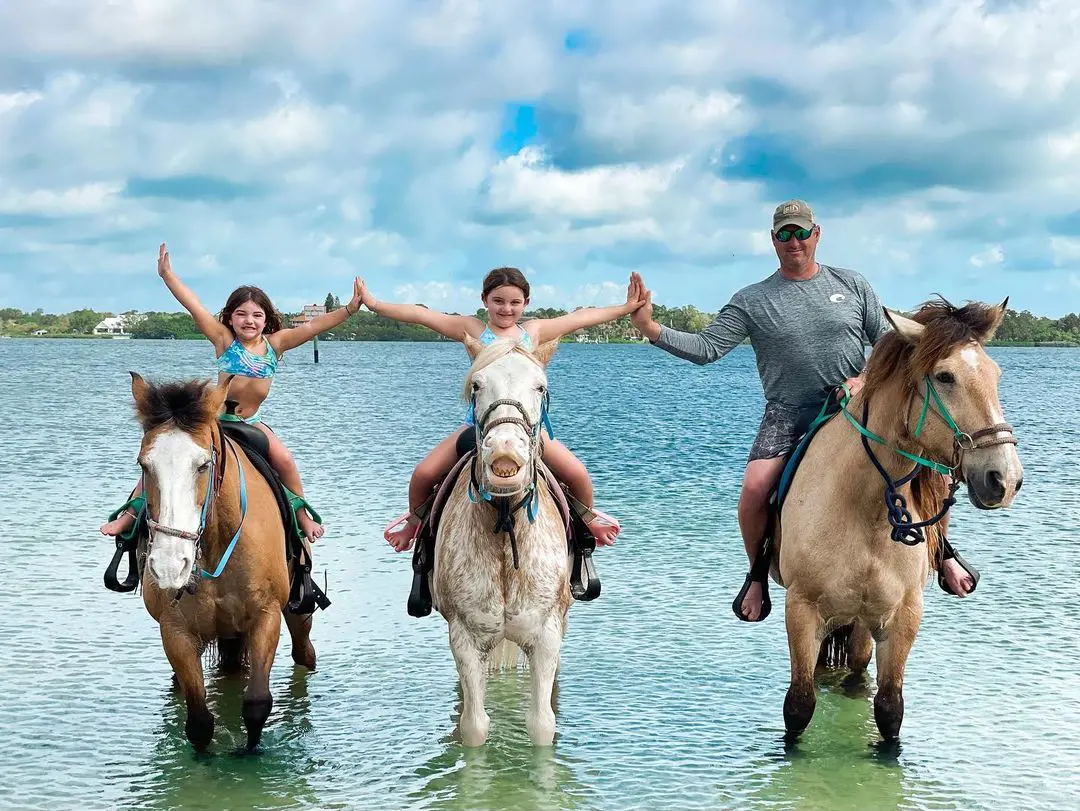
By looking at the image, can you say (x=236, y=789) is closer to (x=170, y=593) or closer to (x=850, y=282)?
(x=170, y=593)

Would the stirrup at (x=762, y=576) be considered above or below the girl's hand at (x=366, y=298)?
below

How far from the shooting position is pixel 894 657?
244 inches

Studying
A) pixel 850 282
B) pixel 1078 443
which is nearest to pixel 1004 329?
pixel 850 282

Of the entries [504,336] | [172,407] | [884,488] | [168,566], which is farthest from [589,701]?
[172,407]

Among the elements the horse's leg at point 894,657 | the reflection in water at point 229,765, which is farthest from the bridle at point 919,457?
the reflection in water at point 229,765

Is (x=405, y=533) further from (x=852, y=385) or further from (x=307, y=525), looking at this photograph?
(x=852, y=385)

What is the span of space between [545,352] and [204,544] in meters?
2.05

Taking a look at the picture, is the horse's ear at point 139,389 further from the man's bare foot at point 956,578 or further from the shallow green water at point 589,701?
the man's bare foot at point 956,578

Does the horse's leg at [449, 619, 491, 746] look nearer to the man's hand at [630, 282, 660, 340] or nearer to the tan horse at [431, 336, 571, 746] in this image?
the tan horse at [431, 336, 571, 746]

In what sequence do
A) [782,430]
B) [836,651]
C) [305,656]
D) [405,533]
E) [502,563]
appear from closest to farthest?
[502,563] < [782,430] < [405,533] < [836,651] < [305,656]

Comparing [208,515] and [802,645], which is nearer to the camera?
[208,515]

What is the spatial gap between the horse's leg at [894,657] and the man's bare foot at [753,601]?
0.87 meters

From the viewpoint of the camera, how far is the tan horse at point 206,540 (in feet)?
17.9

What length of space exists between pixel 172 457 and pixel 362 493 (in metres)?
12.7
